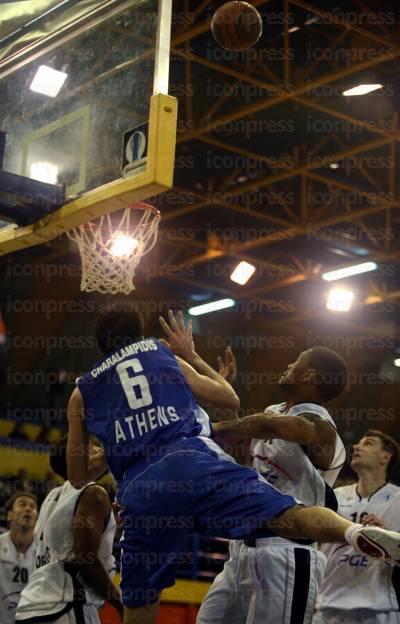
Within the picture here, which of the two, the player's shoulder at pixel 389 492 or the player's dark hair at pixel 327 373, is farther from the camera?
the player's shoulder at pixel 389 492

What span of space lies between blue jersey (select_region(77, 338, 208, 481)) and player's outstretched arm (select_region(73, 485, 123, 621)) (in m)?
1.10

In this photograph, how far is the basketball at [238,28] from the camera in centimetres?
648

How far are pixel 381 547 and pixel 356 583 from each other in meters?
2.85

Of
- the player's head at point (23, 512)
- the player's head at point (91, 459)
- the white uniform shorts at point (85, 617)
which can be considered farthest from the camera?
the player's head at point (23, 512)

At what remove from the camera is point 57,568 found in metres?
5.51

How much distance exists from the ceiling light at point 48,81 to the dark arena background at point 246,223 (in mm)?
63

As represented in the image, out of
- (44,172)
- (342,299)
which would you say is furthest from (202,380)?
(342,299)

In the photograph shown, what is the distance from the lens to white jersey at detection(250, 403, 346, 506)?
5160 mm

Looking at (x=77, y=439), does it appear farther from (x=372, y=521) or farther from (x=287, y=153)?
(x=287, y=153)

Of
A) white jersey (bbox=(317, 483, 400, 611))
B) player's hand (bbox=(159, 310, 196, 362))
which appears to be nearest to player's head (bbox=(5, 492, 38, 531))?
white jersey (bbox=(317, 483, 400, 611))

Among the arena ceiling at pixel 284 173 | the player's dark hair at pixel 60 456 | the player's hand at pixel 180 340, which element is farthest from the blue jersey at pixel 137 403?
the arena ceiling at pixel 284 173

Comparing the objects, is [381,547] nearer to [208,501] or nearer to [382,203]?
[208,501]

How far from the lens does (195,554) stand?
34.9 feet

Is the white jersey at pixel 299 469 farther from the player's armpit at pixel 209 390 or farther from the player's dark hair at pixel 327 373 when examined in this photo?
the player's armpit at pixel 209 390
